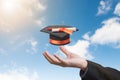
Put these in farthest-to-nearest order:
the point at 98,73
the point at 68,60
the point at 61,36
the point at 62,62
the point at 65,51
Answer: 1. the point at 61,36
2. the point at 98,73
3. the point at 65,51
4. the point at 68,60
5. the point at 62,62

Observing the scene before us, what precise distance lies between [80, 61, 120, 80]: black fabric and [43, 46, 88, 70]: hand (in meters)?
0.10

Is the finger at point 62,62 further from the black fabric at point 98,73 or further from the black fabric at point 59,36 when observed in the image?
the black fabric at point 59,36

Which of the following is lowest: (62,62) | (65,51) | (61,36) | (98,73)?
(62,62)

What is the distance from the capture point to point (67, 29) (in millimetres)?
5918

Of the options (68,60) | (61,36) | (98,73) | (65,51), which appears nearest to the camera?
(68,60)

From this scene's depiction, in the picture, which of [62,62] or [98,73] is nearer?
[62,62]

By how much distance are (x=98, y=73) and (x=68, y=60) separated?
719 mm

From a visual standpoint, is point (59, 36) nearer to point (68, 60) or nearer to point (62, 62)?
point (68, 60)

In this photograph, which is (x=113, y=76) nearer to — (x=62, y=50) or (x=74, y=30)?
(x=62, y=50)

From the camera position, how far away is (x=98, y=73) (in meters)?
3.61

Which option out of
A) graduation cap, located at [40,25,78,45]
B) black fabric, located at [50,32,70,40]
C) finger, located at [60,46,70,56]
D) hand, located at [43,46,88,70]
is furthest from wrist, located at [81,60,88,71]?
black fabric, located at [50,32,70,40]

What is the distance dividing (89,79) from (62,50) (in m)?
0.56

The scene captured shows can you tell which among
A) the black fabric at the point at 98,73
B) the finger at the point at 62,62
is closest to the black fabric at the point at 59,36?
the black fabric at the point at 98,73

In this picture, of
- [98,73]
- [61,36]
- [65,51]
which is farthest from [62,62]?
[61,36]
